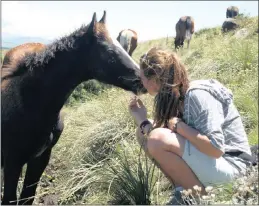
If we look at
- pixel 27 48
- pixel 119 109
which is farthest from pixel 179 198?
pixel 119 109

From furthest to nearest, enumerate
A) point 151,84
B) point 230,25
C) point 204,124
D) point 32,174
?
point 230,25 < point 32,174 < point 151,84 < point 204,124

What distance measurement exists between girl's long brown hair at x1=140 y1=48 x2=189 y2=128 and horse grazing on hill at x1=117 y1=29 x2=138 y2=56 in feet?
38.9

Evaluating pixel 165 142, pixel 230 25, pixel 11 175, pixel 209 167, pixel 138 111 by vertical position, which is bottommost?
pixel 11 175

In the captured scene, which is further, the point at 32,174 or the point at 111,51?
the point at 32,174

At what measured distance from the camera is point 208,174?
3.22 m

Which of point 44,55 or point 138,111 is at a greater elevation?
point 44,55

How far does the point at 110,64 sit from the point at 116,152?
130 centimetres

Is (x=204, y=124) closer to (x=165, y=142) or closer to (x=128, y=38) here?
(x=165, y=142)

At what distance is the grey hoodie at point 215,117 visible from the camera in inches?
123

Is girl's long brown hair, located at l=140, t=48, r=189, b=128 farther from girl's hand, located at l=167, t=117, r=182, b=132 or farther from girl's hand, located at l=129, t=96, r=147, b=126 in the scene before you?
girl's hand, located at l=129, t=96, r=147, b=126

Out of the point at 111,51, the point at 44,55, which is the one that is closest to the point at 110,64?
the point at 111,51

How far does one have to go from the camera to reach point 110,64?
4.03m

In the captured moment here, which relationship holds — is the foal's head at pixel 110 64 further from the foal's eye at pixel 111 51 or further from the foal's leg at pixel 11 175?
the foal's leg at pixel 11 175

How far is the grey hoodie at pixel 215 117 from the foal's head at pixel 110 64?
758 mm
